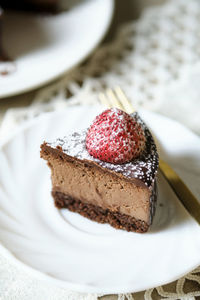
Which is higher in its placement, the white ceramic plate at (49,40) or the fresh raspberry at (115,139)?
the white ceramic plate at (49,40)

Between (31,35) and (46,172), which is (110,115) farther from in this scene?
(31,35)

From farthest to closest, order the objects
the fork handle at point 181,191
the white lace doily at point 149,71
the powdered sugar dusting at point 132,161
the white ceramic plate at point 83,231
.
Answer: the white lace doily at point 149,71 < the fork handle at point 181,191 < the powdered sugar dusting at point 132,161 < the white ceramic plate at point 83,231

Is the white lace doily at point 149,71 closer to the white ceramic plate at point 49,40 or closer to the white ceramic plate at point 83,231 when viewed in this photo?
the white ceramic plate at point 49,40

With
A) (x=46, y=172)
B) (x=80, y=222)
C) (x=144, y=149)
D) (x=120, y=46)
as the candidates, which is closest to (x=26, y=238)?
Result: (x=80, y=222)

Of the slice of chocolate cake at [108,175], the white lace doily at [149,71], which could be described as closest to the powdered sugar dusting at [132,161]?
the slice of chocolate cake at [108,175]

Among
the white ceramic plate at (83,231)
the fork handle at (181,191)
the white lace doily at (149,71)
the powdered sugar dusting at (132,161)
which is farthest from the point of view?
the white lace doily at (149,71)

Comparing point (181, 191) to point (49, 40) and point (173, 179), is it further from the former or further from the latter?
point (49, 40)

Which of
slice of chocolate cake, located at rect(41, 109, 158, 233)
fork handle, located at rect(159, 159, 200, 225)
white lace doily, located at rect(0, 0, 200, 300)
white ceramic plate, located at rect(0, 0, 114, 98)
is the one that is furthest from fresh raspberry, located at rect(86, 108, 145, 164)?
white ceramic plate, located at rect(0, 0, 114, 98)
